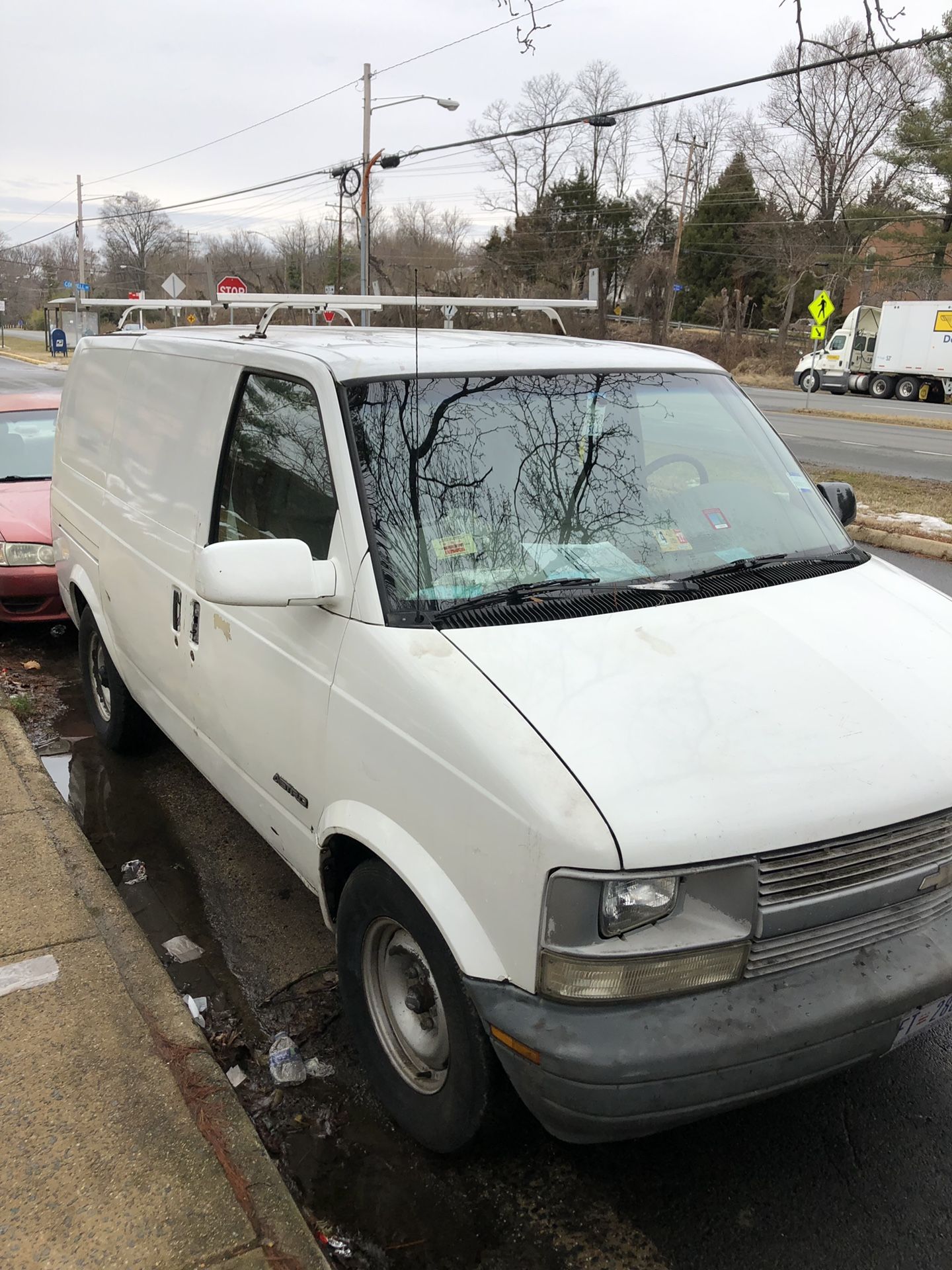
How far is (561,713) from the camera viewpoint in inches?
85.2

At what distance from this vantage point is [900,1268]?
2.31 meters

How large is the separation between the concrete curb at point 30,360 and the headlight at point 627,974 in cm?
4579

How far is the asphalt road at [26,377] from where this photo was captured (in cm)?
2984

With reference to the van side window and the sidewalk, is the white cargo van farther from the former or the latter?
the sidewalk

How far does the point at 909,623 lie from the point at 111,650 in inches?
138

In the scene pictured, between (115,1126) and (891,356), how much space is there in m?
39.4

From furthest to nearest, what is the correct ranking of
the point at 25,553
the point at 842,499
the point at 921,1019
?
the point at 25,553
the point at 842,499
the point at 921,1019

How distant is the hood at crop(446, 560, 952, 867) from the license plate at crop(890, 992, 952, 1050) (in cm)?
47

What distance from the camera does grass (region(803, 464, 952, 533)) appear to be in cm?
1141

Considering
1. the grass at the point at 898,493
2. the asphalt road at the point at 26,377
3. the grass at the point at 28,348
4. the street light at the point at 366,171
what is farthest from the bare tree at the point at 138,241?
the grass at the point at 898,493

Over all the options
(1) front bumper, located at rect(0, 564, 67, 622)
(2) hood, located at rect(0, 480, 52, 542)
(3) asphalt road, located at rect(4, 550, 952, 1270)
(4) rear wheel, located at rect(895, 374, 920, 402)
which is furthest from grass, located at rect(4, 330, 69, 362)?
(3) asphalt road, located at rect(4, 550, 952, 1270)

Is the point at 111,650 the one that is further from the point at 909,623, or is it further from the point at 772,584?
the point at 909,623

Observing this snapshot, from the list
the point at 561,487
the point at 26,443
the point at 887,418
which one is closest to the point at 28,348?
the point at 887,418

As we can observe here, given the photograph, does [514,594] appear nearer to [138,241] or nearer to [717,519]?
[717,519]
